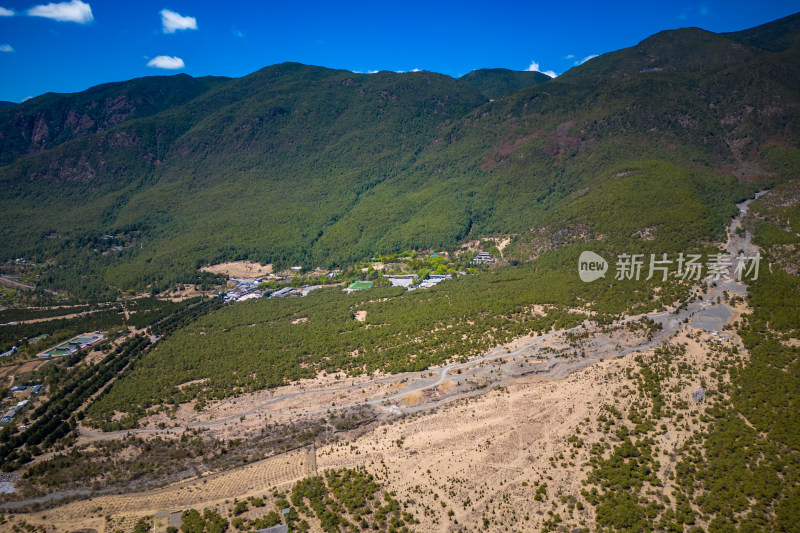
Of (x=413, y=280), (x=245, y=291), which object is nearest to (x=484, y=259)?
(x=413, y=280)

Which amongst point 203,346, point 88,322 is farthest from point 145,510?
point 88,322

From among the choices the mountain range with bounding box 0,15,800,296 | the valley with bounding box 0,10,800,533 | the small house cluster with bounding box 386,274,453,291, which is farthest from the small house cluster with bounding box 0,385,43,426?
the small house cluster with bounding box 386,274,453,291

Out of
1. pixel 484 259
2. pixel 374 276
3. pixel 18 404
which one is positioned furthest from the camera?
pixel 374 276

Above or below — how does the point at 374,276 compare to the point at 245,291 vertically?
above

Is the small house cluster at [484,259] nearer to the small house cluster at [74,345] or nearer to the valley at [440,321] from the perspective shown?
the valley at [440,321]

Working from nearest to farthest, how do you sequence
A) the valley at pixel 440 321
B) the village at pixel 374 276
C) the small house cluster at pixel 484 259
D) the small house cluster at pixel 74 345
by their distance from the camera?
the valley at pixel 440 321 → the small house cluster at pixel 74 345 → the village at pixel 374 276 → the small house cluster at pixel 484 259

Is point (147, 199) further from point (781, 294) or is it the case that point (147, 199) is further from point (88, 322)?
point (781, 294)

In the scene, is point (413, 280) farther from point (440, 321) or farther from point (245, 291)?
point (245, 291)

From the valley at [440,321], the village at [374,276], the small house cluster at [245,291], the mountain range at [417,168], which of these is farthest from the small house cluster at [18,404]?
the mountain range at [417,168]

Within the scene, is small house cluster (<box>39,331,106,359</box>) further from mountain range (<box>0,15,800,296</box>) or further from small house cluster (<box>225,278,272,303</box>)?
mountain range (<box>0,15,800,296</box>)
